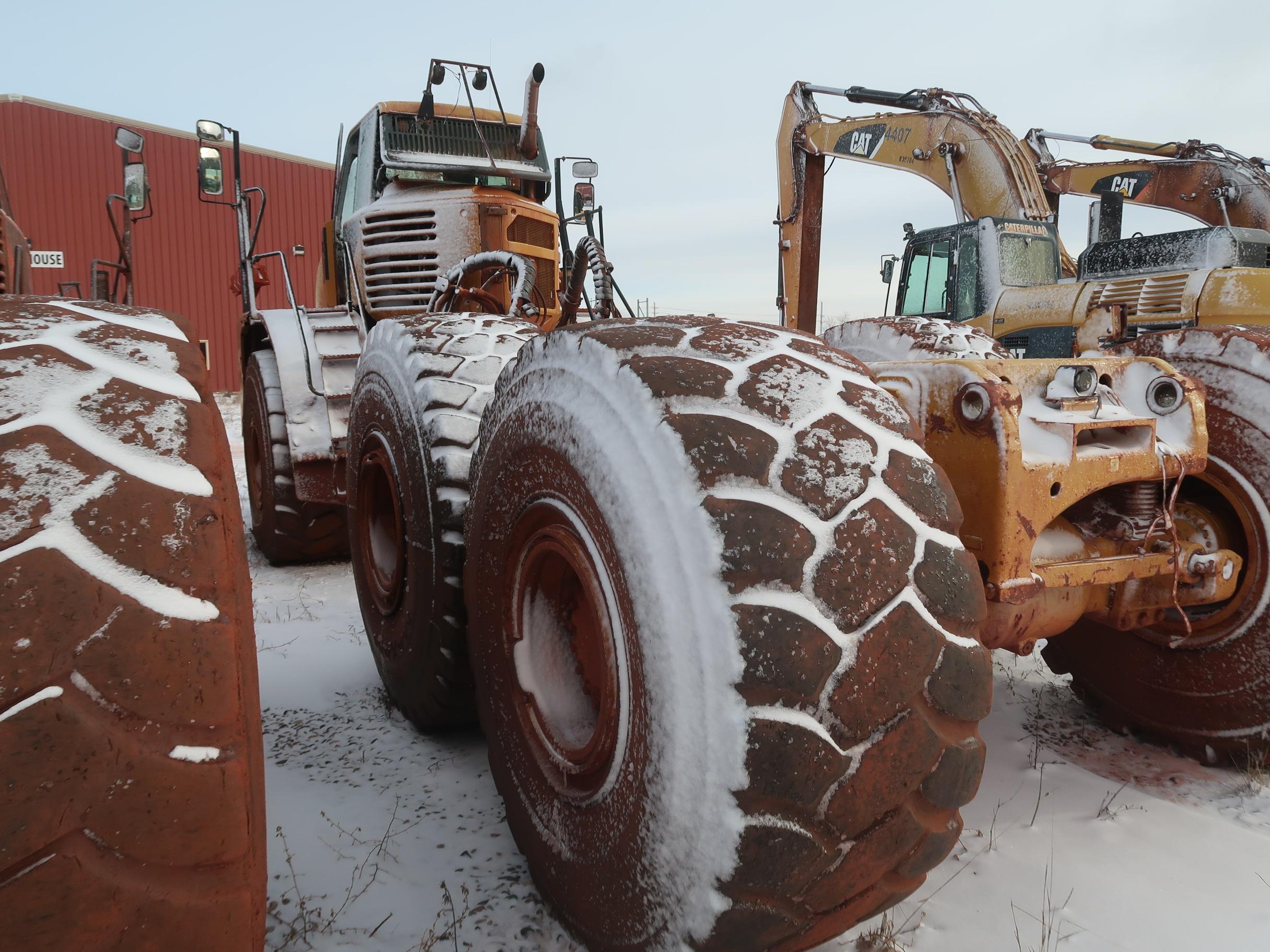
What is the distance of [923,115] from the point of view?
1048 cm

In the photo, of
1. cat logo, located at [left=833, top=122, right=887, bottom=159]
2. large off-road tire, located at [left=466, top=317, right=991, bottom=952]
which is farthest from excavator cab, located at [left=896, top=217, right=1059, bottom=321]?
large off-road tire, located at [left=466, top=317, right=991, bottom=952]

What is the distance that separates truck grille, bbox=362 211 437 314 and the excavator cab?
550 cm

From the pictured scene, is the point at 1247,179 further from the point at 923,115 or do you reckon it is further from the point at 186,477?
the point at 186,477

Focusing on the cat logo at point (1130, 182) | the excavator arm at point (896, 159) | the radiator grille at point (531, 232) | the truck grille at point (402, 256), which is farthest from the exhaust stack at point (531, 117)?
the cat logo at point (1130, 182)

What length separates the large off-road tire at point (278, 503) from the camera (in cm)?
480

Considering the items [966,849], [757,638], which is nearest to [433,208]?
[966,849]

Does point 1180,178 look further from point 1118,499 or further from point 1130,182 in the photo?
point 1118,499

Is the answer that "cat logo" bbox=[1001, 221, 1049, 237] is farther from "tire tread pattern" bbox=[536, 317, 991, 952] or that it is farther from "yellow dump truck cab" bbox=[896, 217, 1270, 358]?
"tire tread pattern" bbox=[536, 317, 991, 952]

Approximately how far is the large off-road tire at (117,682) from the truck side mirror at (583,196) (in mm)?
4741

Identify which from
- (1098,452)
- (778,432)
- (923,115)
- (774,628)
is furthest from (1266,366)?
(923,115)

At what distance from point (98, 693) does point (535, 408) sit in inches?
36.9

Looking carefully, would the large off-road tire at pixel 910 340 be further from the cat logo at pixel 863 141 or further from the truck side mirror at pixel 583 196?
the cat logo at pixel 863 141

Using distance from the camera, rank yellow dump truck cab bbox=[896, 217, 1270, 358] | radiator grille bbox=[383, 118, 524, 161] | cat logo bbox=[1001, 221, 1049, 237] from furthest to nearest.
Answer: cat logo bbox=[1001, 221, 1049, 237] < yellow dump truck cab bbox=[896, 217, 1270, 358] < radiator grille bbox=[383, 118, 524, 161]

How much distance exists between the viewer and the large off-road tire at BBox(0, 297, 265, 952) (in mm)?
1005
